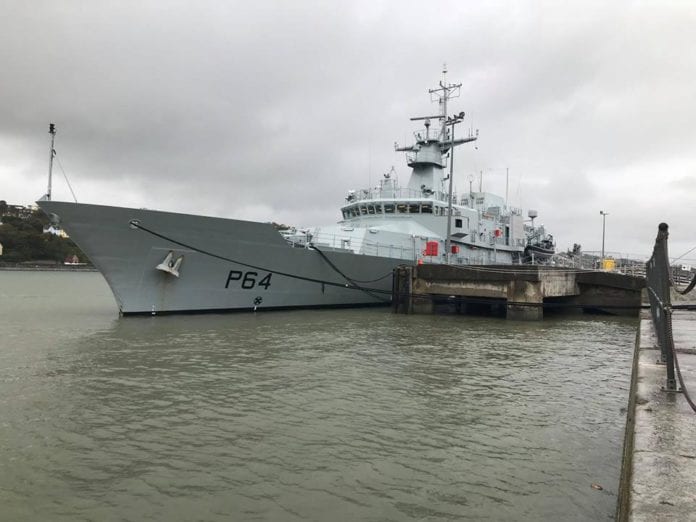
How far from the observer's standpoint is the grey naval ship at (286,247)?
1246cm

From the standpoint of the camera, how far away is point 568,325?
1459cm

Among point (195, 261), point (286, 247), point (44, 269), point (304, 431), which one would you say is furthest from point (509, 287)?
point (44, 269)

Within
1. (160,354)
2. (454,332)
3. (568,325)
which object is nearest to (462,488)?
(160,354)

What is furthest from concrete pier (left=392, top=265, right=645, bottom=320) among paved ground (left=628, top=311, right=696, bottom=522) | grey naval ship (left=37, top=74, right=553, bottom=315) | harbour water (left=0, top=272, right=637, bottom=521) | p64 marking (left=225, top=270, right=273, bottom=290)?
paved ground (left=628, top=311, right=696, bottom=522)

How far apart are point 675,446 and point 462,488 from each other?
1.41 m

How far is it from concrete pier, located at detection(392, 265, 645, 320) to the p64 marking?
4499 millimetres

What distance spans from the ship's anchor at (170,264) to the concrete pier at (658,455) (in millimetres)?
11122

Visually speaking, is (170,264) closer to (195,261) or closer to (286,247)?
(195,261)

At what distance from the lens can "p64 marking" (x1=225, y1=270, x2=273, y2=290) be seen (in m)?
14.1

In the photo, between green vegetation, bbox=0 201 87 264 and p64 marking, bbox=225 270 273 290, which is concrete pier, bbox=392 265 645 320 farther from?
green vegetation, bbox=0 201 87 264

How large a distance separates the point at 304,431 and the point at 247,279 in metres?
10.1

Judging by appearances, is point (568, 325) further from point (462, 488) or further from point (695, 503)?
point (695, 503)

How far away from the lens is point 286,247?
14.4m

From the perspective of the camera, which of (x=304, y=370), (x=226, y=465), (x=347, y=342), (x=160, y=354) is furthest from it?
(x=347, y=342)
